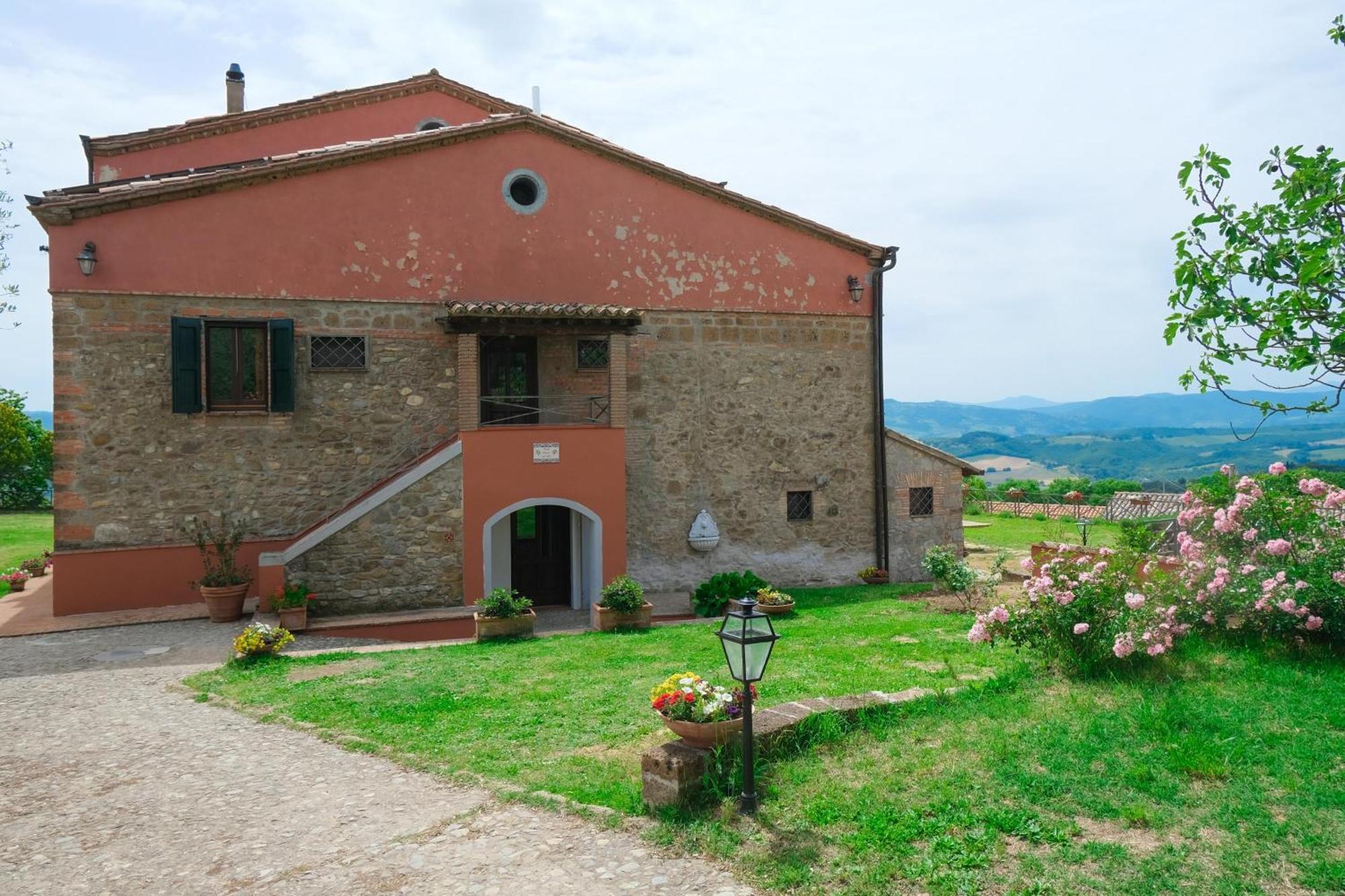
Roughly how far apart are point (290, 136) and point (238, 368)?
6.80m

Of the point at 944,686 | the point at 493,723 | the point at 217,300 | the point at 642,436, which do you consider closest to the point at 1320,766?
the point at 944,686

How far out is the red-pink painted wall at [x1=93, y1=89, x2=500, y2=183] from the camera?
1653 centimetres

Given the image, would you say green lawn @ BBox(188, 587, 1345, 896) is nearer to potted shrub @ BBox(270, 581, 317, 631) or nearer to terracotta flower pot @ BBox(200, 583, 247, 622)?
potted shrub @ BBox(270, 581, 317, 631)

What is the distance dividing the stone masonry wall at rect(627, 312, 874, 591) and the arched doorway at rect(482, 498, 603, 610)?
1.03 metres

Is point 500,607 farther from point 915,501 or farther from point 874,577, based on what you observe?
point 915,501

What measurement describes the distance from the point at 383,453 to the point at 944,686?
9.76 meters

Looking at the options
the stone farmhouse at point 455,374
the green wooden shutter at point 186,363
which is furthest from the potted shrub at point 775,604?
the green wooden shutter at point 186,363

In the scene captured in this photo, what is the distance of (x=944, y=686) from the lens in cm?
729

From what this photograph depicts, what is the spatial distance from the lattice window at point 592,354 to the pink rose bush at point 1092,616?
28.7 feet

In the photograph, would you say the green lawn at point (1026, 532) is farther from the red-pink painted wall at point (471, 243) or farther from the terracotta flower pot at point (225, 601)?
the terracotta flower pot at point (225, 601)

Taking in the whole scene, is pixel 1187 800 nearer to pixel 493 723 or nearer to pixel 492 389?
pixel 493 723

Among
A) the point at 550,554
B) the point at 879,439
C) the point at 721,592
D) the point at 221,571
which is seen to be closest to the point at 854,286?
the point at 879,439

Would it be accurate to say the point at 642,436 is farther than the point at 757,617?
Yes

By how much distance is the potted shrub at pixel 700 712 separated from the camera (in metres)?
5.54
